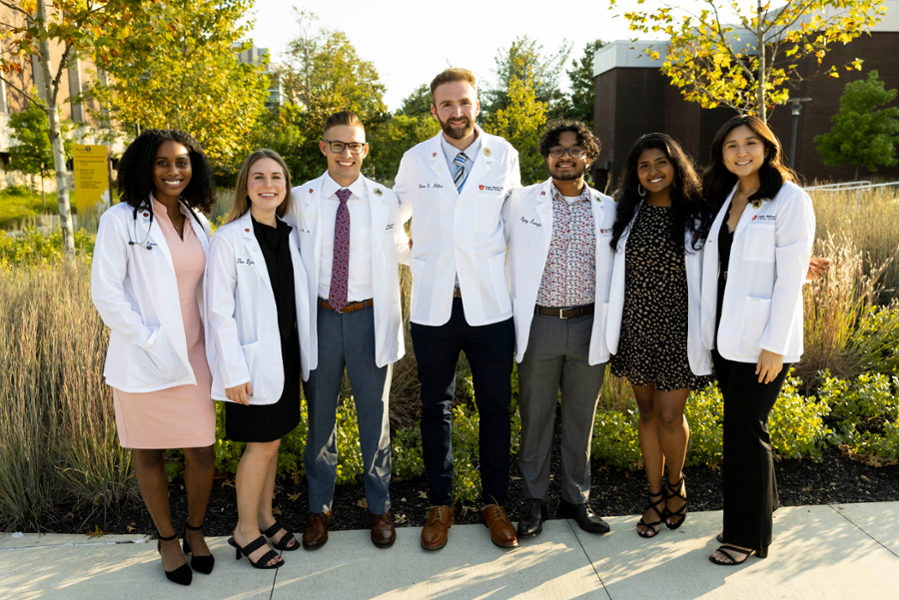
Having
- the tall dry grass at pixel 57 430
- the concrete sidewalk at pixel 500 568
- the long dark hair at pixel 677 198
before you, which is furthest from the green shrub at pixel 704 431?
the tall dry grass at pixel 57 430

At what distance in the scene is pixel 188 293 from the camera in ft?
10.1

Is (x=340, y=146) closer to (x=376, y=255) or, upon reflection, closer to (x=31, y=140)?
(x=376, y=255)

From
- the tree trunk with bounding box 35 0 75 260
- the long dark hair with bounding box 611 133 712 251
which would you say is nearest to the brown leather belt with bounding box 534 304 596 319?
the long dark hair with bounding box 611 133 712 251

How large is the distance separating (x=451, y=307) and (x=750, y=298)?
1522mm

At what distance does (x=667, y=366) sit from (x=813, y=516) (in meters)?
1.47

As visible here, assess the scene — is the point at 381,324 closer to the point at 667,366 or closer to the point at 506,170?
the point at 506,170

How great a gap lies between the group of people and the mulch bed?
0.30 meters

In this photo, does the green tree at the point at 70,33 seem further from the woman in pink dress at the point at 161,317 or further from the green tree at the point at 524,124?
the green tree at the point at 524,124

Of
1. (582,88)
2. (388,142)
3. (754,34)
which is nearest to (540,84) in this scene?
(582,88)

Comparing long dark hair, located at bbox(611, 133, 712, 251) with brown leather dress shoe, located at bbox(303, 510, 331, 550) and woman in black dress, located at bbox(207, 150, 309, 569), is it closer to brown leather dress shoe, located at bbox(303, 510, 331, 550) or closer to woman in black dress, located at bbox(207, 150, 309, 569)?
woman in black dress, located at bbox(207, 150, 309, 569)

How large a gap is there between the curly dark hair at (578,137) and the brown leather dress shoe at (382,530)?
7.49ft

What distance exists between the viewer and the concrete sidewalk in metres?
3.00

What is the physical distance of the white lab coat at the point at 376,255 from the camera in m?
3.32

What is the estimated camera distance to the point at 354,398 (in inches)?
137
